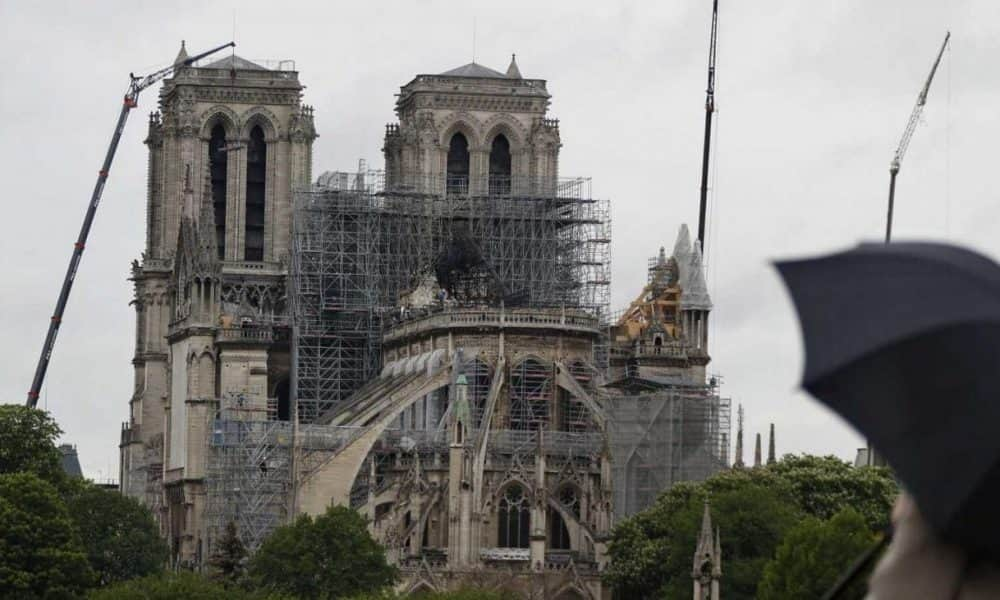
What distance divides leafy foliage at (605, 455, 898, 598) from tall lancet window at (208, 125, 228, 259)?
46.5 m

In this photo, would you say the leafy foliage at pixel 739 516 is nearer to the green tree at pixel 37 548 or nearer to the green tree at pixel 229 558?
the green tree at pixel 229 558

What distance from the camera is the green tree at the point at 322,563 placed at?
112 m

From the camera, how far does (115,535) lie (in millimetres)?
128000

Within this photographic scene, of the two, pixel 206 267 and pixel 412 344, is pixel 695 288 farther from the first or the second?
pixel 206 267

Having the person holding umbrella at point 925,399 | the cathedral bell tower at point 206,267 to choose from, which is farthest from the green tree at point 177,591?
the person holding umbrella at point 925,399

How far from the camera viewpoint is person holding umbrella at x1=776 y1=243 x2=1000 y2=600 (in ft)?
18.0

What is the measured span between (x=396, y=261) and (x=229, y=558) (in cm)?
2984

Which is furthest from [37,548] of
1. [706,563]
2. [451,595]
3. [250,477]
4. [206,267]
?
[206,267]

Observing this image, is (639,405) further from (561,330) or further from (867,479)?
(867,479)

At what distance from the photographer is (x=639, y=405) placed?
124812mm

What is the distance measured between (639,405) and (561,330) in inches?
392

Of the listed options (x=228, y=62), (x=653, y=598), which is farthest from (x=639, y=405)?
(x=228, y=62)

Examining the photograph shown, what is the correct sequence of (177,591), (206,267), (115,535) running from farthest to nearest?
1. (206,267)
2. (115,535)
3. (177,591)

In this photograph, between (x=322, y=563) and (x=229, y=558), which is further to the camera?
(x=229, y=558)
